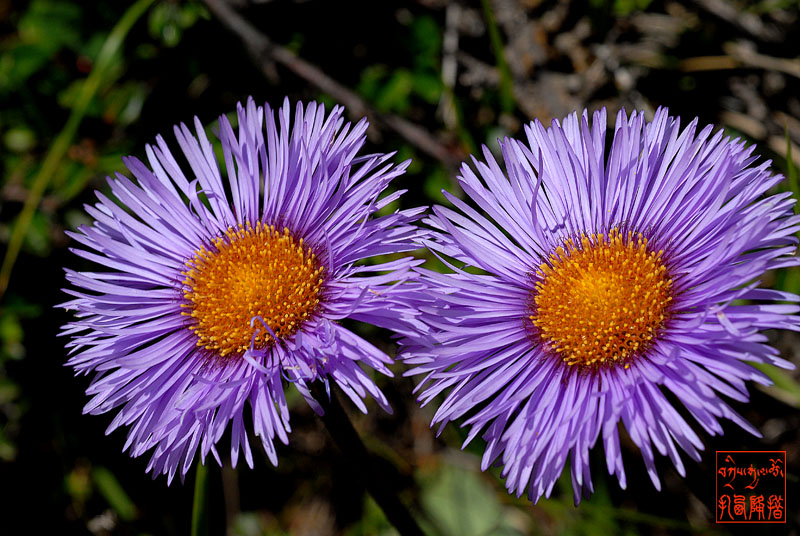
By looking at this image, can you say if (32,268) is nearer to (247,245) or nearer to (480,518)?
(247,245)

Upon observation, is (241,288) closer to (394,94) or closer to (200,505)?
(200,505)

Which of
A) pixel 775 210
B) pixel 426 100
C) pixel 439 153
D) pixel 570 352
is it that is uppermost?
pixel 426 100

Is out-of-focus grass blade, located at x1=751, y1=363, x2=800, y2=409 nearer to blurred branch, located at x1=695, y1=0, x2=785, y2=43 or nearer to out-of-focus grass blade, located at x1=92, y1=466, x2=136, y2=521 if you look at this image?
blurred branch, located at x1=695, y1=0, x2=785, y2=43

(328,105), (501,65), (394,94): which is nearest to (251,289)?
(328,105)

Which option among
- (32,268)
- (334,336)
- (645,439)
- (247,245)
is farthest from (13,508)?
(645,439)

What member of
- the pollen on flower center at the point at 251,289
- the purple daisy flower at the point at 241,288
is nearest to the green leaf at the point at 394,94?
the purple daisy flower at the point at 241,288

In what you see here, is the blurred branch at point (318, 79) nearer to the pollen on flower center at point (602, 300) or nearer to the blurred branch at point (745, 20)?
the pollen on flower center at point (602, 300)
